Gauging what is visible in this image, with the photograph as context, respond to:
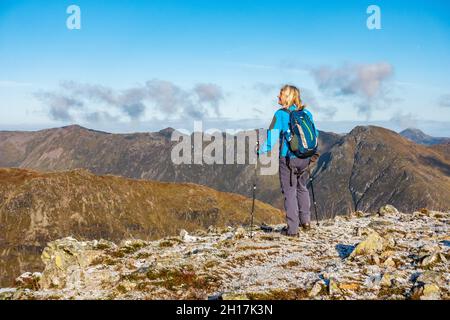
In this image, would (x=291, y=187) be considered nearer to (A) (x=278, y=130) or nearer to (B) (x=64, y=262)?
(A) (x=278, y=130)

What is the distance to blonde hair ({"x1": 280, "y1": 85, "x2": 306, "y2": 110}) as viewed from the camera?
58.3 feet

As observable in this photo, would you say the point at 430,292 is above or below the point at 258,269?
above

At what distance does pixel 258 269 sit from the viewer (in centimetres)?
1393

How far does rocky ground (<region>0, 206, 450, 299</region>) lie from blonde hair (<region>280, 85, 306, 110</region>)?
5.79 metres

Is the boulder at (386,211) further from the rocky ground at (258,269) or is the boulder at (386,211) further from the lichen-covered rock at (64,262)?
the lichen-covered rock at (64,262)

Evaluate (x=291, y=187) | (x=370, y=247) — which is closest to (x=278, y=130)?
(x=291, y=187)

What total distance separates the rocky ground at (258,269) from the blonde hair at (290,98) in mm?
5795

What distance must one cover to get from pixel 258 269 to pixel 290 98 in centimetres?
754

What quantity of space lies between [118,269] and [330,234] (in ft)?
32.3

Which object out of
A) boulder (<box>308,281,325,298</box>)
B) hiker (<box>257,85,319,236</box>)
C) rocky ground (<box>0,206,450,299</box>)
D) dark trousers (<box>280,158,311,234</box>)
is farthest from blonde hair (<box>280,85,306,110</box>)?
→ boulder (<box>308,281,325,298</box>)

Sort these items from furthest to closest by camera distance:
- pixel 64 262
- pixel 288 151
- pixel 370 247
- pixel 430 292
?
1. pixel 288 151
2. pixel 64 262
3. pixel 370 247
4. pixel 430 292

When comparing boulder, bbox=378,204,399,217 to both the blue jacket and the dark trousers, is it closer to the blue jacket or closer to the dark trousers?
the dark trousers

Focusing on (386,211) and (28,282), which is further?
(386,211)
